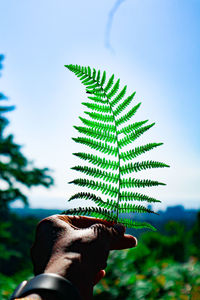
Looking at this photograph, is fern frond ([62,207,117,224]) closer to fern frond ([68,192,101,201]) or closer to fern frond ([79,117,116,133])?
fern frond ([68,192,101,201])

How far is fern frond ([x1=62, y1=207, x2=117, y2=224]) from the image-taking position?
1199mm

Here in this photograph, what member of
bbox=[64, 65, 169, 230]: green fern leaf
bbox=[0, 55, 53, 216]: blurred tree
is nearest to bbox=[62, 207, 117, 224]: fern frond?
bbox=[64, 65, 169, 230]: green fern leaf

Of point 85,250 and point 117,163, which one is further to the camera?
point 117,163

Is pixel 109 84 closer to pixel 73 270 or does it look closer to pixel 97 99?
pixel 97 99

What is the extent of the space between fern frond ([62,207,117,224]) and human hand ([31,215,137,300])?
0.16 feet

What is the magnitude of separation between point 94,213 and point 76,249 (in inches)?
7.3

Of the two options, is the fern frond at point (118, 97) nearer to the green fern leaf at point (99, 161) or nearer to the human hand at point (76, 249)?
the green fern leaf at point (99, 161)

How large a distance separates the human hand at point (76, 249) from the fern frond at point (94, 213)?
0.16 ft

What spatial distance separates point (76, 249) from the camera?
1.14 m

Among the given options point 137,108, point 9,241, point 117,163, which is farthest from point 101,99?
point 9,241

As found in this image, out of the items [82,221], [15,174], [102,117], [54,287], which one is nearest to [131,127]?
[102,117]

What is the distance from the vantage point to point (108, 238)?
1209 mm

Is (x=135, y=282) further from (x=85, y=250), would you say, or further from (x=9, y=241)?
(x=9, y=241)

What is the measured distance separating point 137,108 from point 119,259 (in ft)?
12.6
